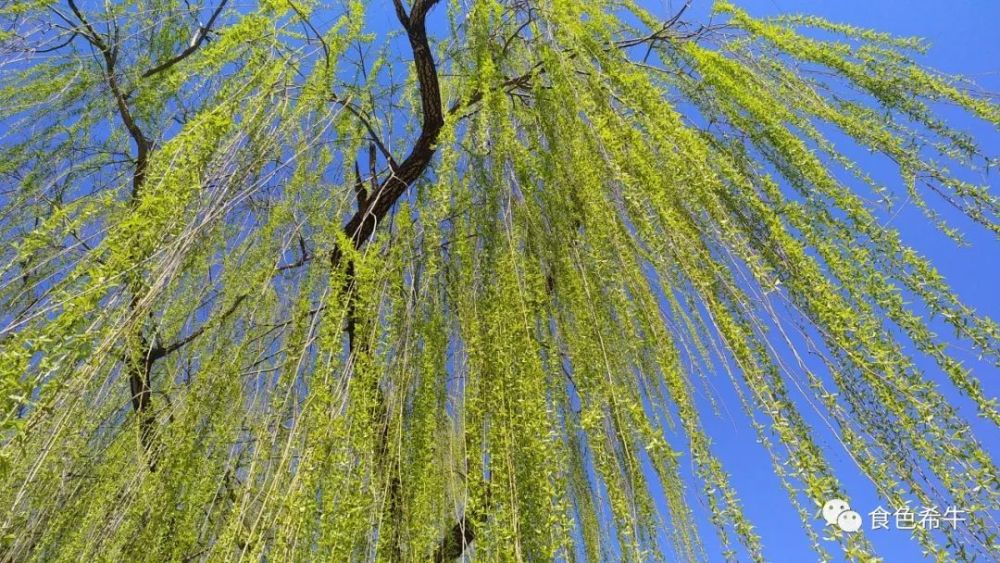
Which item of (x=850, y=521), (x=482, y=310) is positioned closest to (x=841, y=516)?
(x=850, y=521)

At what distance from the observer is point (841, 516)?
0.98 metres

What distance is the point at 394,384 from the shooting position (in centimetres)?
150

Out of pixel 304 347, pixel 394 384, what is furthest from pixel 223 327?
pixel 394 384

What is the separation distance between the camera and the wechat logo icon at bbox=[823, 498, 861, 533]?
3.14ft

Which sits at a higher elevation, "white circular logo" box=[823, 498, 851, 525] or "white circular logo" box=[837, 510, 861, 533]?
"white circular logo" box=[823, 498, 851, 525]

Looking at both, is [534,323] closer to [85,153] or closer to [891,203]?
[891,203]

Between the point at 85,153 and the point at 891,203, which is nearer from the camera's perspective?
the point at 891,203

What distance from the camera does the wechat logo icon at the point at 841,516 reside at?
96 centimetres

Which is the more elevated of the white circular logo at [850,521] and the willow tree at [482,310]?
the willow tree at [482,310]

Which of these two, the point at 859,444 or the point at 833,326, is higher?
the point at 833,326

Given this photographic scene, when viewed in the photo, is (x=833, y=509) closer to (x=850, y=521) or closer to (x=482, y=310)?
(x=850, y=521)

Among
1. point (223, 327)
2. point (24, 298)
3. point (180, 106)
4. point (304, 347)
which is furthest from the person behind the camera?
point (180, 106)

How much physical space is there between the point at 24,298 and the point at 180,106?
895 millimetres

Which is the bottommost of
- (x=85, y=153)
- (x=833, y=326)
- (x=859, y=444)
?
(x=859, y=444)
